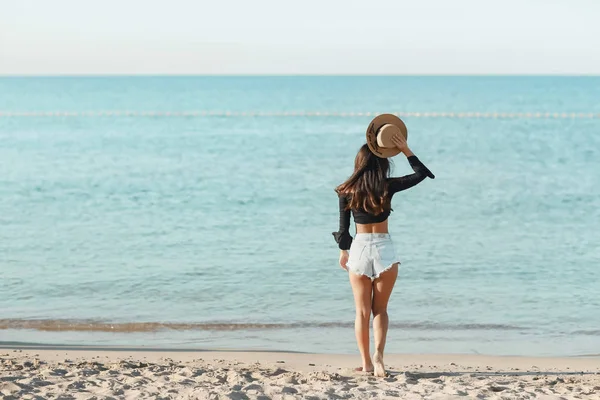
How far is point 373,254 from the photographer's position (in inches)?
216

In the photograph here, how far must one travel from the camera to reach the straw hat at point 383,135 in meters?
5.37

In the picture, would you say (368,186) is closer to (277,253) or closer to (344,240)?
(344,240)

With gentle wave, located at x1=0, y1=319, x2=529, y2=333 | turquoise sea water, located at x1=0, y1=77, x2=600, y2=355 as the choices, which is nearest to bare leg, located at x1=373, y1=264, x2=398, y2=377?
turquoise sea water, located at x1=0, y1=77, x2=600, y2=355

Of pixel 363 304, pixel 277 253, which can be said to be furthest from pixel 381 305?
pixel 277 253

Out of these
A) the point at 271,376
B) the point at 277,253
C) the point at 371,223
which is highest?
the point at 277,253

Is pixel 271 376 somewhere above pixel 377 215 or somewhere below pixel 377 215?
below

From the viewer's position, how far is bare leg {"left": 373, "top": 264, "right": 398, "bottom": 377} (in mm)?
5543

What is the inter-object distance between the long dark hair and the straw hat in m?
0.05

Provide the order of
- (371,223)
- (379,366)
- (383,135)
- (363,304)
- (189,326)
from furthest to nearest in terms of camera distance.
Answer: (189,326), (379,366), (363,304), (371,223), (383,135)

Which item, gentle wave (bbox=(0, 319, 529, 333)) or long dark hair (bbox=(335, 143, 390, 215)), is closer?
long dark hair (bbox=(335, 143, 390, 215))

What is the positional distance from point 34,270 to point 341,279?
12.8 ft

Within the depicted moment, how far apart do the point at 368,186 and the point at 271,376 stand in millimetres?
1464

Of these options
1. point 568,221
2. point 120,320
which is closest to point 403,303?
point 120,320

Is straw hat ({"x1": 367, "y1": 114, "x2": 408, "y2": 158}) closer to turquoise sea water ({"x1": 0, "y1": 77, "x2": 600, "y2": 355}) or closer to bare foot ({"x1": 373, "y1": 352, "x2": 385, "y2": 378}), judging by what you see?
bare foot ({"x1": 373, "y1": 352, "x2": 385, "y2": 378})
